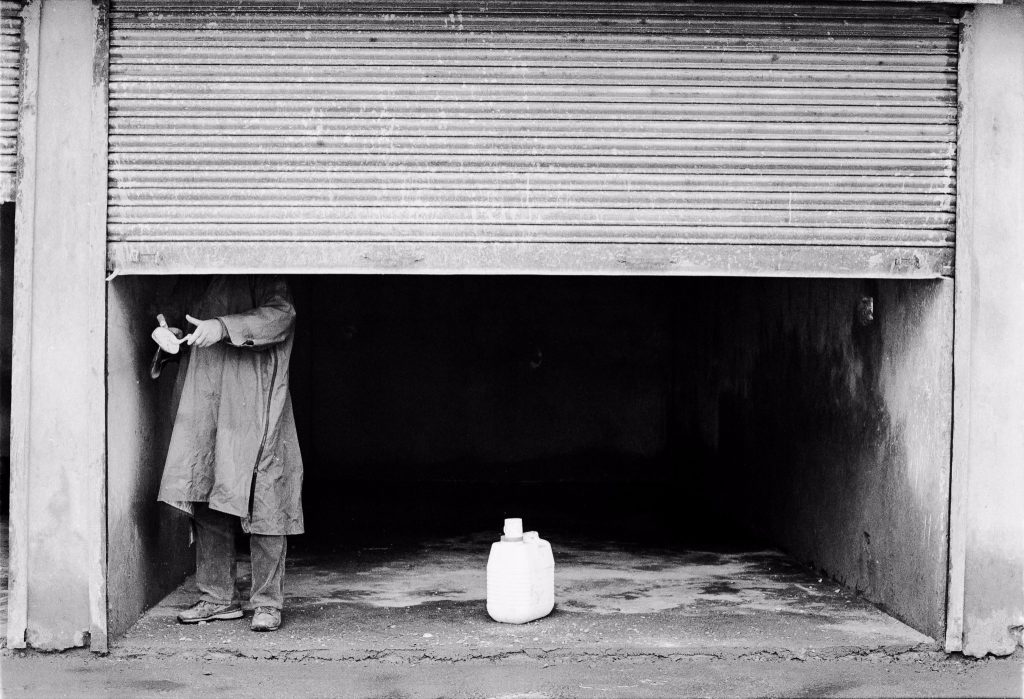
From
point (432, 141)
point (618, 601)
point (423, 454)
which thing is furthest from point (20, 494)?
point (423, 454)

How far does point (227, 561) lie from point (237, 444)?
2.11ft

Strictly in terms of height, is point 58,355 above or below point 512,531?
above

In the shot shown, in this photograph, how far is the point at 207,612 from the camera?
4.92 meters

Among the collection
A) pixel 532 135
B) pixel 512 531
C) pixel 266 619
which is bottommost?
pixel 266 619

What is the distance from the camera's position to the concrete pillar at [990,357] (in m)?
4.61

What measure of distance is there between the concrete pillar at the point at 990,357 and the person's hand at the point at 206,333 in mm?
3245

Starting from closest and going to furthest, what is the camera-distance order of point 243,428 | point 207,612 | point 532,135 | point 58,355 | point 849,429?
point 58,355
point 532,135
point 243,428
point 207,612
point 849,429

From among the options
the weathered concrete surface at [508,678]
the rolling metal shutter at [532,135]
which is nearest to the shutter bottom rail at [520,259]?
the rolling metal shutter at [532,135]

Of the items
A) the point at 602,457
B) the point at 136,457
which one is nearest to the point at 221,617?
the point at 136,457

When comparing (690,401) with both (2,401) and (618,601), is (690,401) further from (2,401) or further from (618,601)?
(2,401)

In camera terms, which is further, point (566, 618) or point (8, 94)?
point (566, 618)

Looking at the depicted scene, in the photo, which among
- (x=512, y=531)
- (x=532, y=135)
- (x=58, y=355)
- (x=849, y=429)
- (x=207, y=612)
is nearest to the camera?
(x=58, y=355)

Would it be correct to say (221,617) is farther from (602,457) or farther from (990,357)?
(602,457)

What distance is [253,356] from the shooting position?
4840 mm
